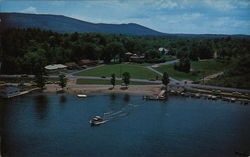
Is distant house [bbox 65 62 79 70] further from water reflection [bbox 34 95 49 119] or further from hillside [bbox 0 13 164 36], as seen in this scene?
hillside [bbox 0 13 164 36]

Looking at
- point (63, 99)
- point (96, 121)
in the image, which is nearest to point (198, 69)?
point (63, 99)

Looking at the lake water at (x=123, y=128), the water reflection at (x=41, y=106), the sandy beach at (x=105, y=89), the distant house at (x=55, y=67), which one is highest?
the distant house at (x=55, y=67)

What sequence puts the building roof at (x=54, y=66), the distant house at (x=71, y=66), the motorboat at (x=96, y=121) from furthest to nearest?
the distant house at (x=71, y=66) < the building roof at (x=54, y=66) < the motorboat at (x=96, y=121)

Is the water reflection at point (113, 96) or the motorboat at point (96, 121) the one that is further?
the water reflection at point (113, 96)

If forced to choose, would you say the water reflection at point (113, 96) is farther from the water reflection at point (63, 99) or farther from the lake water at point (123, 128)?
the water reflection at point (63, 99)

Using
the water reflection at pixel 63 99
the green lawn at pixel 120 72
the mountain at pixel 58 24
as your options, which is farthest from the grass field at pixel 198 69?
the mountain at pixel 58 24

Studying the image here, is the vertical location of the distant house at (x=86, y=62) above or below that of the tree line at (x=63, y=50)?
below

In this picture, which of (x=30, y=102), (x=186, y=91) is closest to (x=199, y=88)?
(x=186, y=91)
